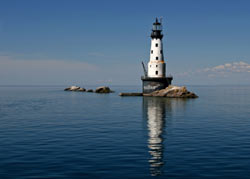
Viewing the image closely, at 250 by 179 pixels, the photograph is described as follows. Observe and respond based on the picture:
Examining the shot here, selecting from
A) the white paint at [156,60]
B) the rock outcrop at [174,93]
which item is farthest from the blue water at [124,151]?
the white paint at [156,60]

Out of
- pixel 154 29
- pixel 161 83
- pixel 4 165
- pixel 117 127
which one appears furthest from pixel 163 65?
pixel 4 165

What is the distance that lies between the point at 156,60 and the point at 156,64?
119 centimetres

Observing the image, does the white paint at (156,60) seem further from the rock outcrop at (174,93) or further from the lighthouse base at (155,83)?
the rock outcrop at (174,93)

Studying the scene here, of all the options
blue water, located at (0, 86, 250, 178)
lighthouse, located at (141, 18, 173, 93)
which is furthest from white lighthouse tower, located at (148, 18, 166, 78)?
blue water, located at (0, 86, 250, 178)

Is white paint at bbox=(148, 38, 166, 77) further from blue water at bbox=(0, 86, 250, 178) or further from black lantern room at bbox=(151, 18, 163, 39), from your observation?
blue water at bbox=(0, 86, 250, 178)

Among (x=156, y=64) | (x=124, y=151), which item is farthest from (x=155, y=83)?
(x=124, y=151)

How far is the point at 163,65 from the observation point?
→ 269ft

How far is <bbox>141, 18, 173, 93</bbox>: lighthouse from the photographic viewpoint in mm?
80812

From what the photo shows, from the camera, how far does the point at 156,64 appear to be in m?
81.1

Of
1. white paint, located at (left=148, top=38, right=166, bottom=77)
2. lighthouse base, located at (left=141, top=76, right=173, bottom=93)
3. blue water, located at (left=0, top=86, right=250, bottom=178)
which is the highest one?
white paint, located at (left=148, top=38, right=166, bottom=77)

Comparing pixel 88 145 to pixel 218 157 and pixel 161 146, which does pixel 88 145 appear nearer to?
pixel 161 146

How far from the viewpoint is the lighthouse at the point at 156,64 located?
80.8 metres

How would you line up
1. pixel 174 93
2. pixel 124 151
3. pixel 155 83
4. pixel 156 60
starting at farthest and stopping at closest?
1. pixel 155 83
2. pixel 156 60
3. pixel 174 93
4. pixel 124 151

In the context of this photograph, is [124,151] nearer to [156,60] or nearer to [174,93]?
[174,93]
